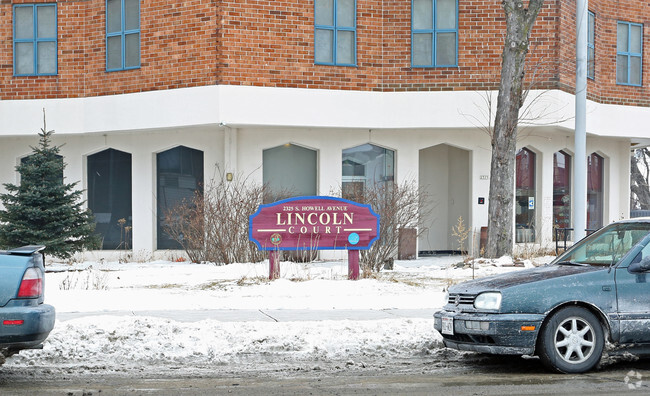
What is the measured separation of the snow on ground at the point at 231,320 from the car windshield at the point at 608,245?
1778 millimetres

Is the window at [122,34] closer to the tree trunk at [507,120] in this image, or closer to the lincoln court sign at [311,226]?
the lincoln court sign at [311,226]

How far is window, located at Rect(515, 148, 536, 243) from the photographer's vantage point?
2483 centimetres

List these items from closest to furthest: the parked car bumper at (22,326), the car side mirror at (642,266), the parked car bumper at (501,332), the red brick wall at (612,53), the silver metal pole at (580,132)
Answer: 1. the parked car bumper at (22,326)
2. the parked car bumper at (501,332)
3. the car side mirror at (642,266)
4. the silver metal pole at (580,132)
5. the red brick wall at (612,53)

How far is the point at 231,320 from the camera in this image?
37.8 feet

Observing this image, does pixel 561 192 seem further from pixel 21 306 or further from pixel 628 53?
pixel 21 306

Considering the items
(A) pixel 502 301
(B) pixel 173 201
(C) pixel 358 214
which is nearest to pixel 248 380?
(A) pixel 502 301

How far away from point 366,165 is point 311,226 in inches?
340

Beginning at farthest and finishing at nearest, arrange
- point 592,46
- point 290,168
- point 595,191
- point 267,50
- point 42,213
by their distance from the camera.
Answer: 1. point 595,191
2. point 592,46
3. point 290,168
4. point 267,50
5. point 42,213

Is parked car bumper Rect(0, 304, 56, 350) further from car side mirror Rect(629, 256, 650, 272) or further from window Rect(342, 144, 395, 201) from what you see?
window Rect(342, 144, 395, 201)

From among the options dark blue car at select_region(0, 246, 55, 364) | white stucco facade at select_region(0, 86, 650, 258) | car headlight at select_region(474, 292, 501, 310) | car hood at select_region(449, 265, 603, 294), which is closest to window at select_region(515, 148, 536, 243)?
white stucco facade at select_region(0, 86, 650, 258)

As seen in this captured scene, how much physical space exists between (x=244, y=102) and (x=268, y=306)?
936 cm

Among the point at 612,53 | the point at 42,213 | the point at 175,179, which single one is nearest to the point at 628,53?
the point at 612,53

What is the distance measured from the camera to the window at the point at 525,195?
24828 millimetres

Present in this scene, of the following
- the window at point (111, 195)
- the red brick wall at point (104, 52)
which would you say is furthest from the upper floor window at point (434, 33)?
the window at point (111, 195)
